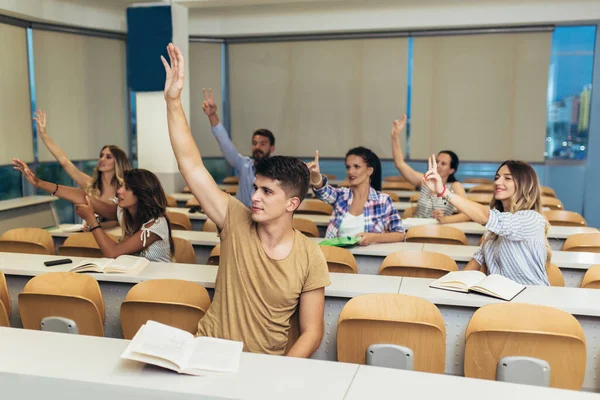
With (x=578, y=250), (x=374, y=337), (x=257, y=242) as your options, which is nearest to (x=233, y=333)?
(x=257, y=242)

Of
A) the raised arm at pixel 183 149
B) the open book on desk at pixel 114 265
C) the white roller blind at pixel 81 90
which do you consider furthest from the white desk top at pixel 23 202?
the raised arm at pixel 183 149

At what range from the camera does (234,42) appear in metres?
9.93

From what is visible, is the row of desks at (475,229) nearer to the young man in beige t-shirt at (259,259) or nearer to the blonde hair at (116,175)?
the blonde hair at (116,175)

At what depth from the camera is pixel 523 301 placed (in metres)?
2.80

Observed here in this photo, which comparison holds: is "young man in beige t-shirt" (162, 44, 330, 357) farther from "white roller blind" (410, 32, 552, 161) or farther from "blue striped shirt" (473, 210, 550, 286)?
"white roller blind" (410, 32, 552, 161)

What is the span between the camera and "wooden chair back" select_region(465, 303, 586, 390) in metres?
2.39

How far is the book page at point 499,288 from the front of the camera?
2843 millimetres

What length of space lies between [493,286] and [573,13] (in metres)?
6.75

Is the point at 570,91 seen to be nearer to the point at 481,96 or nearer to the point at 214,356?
the point at 481,96

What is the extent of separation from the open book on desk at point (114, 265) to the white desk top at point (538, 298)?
1524 mm

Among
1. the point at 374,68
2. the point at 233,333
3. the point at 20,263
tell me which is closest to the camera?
the point at 233,333

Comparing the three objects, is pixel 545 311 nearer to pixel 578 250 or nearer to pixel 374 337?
pixel 374 337

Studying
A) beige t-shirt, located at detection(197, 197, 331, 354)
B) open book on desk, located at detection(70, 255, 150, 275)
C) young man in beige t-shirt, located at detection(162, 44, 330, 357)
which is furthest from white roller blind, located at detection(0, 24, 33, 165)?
beige t-shirt, located at detection(197, 197, 331, 354)

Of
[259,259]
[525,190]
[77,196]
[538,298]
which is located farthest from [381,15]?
[259,259]
